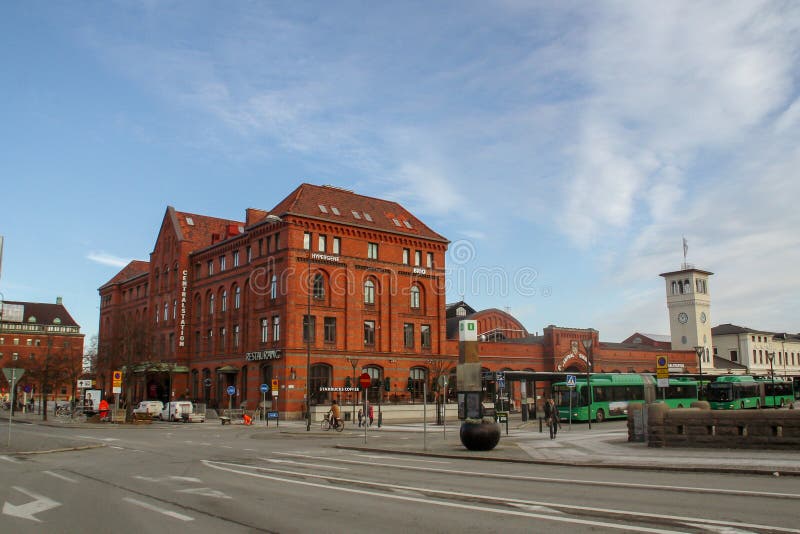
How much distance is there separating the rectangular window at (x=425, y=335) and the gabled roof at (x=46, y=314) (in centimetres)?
10073

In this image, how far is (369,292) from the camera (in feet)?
197

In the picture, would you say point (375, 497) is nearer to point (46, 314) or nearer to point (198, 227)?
point (198, 227)

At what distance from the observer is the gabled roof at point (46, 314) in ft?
445

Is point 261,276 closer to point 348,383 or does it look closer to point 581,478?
point 348,383

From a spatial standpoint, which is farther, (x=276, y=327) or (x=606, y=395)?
(x=276, y=327)

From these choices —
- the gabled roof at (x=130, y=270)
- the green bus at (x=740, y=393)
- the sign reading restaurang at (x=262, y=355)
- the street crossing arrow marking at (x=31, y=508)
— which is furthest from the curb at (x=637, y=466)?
the gabled roof at (x=130, y=270)

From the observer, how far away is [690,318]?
9588cm

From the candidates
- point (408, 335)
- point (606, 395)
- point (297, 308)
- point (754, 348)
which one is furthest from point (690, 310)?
point (297, 308)

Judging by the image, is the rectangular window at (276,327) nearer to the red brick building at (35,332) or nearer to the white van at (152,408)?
the white van at (152,408)

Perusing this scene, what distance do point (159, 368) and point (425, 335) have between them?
24.5 metres

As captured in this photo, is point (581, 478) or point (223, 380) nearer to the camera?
point (581, 478)

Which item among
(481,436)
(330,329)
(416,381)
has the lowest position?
(481,436)

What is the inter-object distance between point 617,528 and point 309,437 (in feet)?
90.1

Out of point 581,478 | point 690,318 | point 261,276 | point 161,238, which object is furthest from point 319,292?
point 690,318
